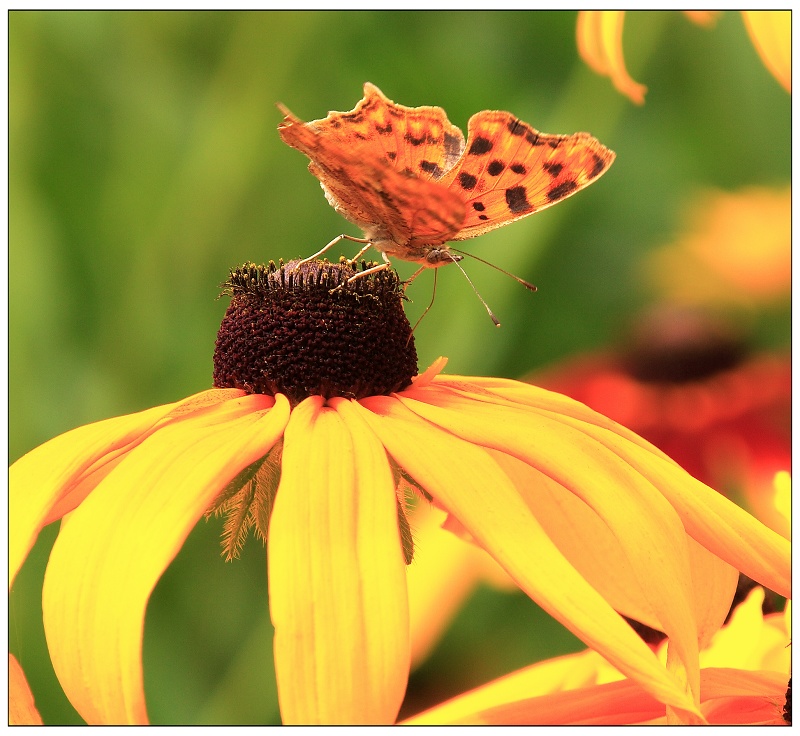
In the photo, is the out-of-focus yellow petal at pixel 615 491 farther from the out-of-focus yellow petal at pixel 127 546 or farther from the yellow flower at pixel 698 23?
the yellow flower at pixel 698 23

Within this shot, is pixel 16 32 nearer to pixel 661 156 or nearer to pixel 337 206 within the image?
pixel 337 206

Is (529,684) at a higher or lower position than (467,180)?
lower

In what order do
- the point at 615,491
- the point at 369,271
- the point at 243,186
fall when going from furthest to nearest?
1. the point at 243,186
2. the point at 369,271
3. the point at 615,491

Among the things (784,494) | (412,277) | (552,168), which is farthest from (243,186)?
(784,494)

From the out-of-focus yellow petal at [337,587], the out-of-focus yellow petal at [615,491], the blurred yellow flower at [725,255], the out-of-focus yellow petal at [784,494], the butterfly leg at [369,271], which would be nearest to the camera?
the out-of-focus yellow petal at [337,587]

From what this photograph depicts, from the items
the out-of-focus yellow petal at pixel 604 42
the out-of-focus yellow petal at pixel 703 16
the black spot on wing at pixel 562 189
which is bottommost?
the black spot on wing at pixel 562 189

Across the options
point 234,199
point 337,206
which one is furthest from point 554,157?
point 234,199

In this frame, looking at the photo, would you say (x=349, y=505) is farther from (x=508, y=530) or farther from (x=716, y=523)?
(x=716, y=523)

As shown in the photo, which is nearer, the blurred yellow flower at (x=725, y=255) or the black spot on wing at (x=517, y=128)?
the black spot on wing at (x=517, y=128)

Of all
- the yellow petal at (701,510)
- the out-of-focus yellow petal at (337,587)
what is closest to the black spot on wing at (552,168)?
the yellow petal at (701,510)
